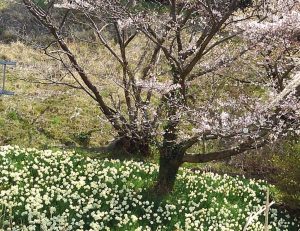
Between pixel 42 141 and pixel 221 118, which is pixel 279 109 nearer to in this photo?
pixel 221 118

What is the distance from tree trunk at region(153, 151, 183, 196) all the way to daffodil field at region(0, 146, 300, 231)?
0.18m

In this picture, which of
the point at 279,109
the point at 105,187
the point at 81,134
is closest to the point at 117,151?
the point at 81,134

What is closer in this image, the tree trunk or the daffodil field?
the daffodil field

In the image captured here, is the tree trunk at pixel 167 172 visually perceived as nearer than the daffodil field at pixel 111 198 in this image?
No

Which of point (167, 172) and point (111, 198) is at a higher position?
point (167, 172)

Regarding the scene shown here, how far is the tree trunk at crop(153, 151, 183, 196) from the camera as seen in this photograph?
748cm

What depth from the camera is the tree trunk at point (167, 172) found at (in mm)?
7484

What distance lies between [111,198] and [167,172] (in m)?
1.08

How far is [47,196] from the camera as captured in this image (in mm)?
6656

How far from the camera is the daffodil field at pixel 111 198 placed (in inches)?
251

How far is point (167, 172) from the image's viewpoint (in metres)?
7.55

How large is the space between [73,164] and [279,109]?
12.7 feet

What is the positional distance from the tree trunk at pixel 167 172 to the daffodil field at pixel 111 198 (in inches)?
6.9

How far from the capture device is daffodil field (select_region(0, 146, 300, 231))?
6371mm
